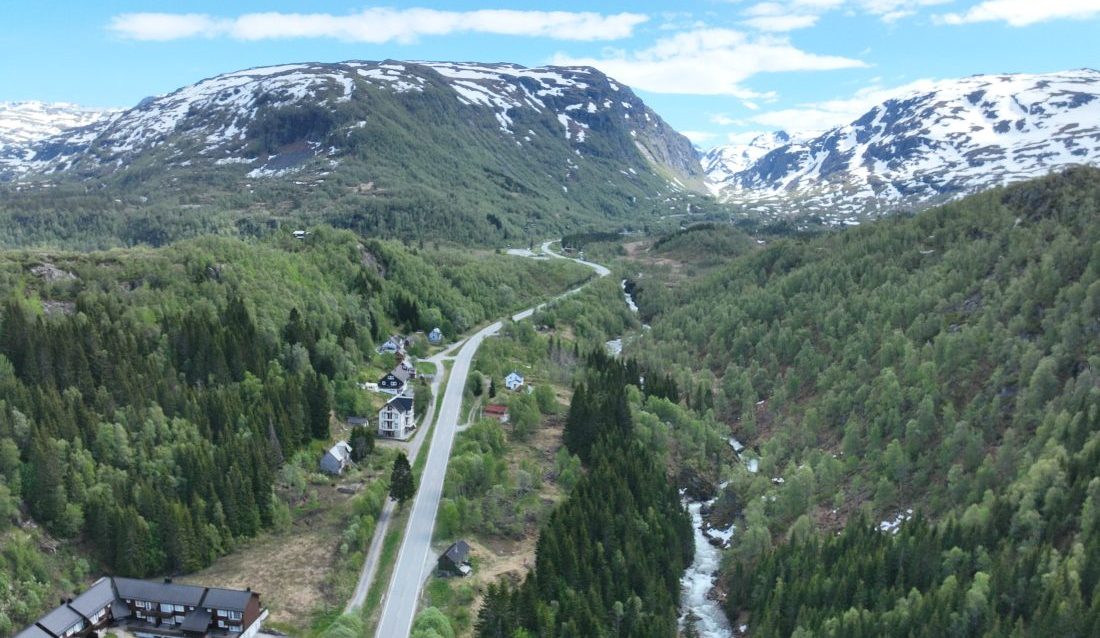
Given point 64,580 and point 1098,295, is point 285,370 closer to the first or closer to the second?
point 64,580

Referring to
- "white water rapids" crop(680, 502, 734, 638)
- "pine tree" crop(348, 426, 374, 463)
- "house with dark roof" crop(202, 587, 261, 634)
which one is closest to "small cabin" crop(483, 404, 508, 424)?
"pine tree" crop(348, 426, 374, 463)

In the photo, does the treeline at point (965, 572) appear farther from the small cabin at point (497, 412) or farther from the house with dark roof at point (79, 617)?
the house with dark roof at point (79, 617)

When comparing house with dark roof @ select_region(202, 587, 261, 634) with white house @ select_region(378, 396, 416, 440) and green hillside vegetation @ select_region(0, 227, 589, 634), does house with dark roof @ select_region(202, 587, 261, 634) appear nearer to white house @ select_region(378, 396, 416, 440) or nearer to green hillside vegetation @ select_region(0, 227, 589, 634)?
green hillside vegetation @ select_region(0, 227, 589, 634)

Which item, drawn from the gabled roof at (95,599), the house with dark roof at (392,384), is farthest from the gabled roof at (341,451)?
the gabled roof at (95,599)

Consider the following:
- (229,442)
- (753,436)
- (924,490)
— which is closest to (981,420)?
(924,490)

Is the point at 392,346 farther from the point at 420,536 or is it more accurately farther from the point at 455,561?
the point at 455,561
